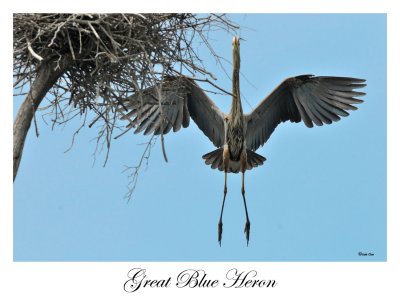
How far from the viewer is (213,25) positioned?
480 centimetres

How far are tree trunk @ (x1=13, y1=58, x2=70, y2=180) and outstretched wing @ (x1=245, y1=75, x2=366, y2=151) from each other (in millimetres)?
2828

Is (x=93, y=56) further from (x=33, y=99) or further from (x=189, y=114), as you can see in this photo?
Answer: (x=189, y=114)

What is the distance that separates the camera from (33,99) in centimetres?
415

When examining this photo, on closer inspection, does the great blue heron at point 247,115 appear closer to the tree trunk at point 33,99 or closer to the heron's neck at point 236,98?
the heron's neck at point 236,98

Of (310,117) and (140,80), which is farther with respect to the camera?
(310,117)

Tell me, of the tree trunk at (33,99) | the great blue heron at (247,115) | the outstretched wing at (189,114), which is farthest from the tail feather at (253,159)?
the tree trunk at (33,99)

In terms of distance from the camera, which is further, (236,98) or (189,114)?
(189,114)

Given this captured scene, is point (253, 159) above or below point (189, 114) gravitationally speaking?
below

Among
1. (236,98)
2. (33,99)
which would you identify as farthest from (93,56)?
(236,98)

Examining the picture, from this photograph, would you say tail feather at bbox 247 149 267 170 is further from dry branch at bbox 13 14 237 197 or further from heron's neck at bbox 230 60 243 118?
dry branch at bbox 13 14 237 197

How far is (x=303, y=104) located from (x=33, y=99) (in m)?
3.24

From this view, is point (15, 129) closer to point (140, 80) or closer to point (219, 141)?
point (140, 80)
